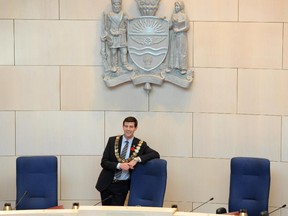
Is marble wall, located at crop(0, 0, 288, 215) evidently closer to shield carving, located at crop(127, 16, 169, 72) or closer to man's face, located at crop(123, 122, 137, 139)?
shield carving, located at crop(127, 16, 169, 72)

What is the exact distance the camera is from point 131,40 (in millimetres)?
7426

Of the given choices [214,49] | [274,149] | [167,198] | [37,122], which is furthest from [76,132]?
[274,149]

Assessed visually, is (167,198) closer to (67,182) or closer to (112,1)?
(67,182)

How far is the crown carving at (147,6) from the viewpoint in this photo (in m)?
7.32

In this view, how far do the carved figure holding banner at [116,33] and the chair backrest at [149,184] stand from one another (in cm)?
164

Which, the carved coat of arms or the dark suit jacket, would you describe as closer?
the dark suit jacket

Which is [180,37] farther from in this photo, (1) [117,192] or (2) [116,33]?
(1) [117,192]

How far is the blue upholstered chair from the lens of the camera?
21.0 ft

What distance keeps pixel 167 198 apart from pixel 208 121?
3.77 ft

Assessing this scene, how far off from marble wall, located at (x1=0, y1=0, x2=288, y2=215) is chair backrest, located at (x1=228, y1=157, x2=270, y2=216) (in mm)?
1024

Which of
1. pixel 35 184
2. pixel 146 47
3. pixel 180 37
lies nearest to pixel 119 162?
pixel 35 184

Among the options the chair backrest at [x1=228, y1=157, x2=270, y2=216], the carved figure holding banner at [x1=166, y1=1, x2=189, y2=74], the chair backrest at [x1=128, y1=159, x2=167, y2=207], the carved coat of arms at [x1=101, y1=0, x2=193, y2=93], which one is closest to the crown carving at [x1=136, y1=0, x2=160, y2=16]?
the carved coat of arms at [x1=101, y1=0, x2=193, y2=93]

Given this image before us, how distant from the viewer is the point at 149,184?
6211 millimetres

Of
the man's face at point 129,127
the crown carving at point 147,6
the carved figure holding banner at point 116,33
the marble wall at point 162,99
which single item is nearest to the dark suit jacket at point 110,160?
the man's face at point 129,127
